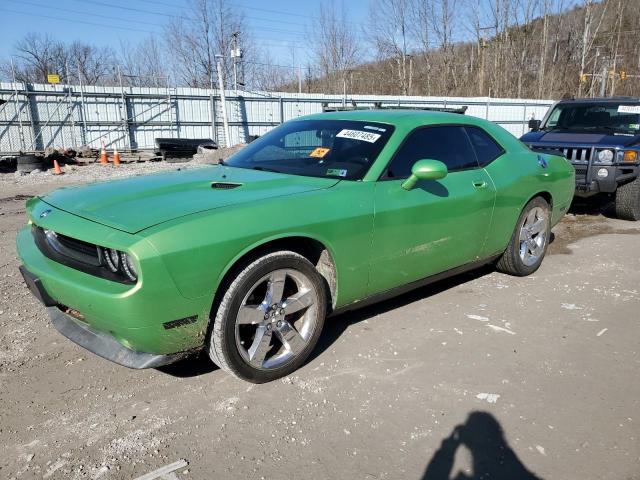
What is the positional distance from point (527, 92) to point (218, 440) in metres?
41.1

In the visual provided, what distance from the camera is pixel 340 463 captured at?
2.43 meters

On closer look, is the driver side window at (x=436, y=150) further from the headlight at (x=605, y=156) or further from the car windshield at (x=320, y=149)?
the headlight at (x=605, y=156)

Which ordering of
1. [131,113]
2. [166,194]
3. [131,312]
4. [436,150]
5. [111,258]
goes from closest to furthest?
1. [131,312]
2. [111,258]
3. [166,194]
4. [436,150]
5. [131,113]

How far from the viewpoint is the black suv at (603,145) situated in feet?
24.2

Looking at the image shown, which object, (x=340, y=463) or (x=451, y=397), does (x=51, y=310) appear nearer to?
(x=340, y=463)

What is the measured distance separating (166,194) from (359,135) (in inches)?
58.0

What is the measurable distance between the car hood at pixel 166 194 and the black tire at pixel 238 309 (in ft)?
1.25

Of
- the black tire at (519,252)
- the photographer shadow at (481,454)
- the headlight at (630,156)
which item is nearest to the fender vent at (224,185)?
the photographer shadow at (481,454)

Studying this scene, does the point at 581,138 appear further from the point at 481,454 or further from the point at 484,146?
the point at 481,454

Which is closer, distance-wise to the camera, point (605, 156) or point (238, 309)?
point (238, 309)

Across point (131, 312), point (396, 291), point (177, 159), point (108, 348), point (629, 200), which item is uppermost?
point (131, 312)

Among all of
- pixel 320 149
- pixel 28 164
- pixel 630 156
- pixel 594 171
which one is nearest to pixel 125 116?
pixel 28 164

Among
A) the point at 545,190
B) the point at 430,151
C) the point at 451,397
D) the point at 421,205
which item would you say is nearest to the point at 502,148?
the point at 545,190

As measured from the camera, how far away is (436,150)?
13.1 feet
